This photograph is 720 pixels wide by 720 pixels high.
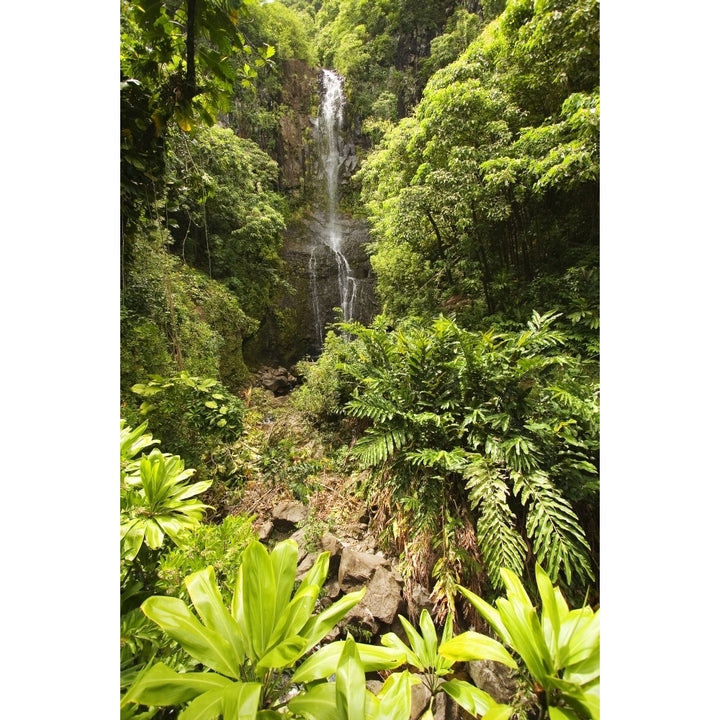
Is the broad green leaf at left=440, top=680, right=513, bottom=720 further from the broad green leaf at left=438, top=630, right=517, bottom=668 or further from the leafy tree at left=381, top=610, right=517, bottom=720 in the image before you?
the broad green leaf at left=438, top=630, right=517, bottom=668

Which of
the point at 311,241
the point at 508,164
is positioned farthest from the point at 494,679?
the point at 311,241

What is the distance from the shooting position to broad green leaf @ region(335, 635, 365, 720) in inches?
30.9

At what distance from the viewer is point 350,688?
31.5 inches

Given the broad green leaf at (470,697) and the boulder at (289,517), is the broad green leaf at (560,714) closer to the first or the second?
the broad green leaf at (470,697)

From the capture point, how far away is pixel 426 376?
2.71m

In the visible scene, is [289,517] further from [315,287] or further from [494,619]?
[315,287]

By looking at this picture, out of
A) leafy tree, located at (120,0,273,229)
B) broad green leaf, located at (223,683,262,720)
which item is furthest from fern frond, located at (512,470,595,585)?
leafy tree, located at (120,0,273,229)

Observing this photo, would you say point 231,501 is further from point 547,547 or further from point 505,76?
point 505,76

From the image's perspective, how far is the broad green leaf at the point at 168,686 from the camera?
737 mm

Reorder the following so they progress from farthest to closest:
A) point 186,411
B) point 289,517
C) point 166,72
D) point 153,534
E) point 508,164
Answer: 1. point 508,164
2. point 186,411
3. point 289,517
4. point 166,72
5. point 153,534

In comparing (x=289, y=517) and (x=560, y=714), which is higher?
(x=560, y=714)

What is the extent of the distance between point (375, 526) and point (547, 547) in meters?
1.23

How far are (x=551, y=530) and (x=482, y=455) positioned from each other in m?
0.57

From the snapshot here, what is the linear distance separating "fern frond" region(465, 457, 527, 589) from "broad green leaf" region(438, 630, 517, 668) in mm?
737
